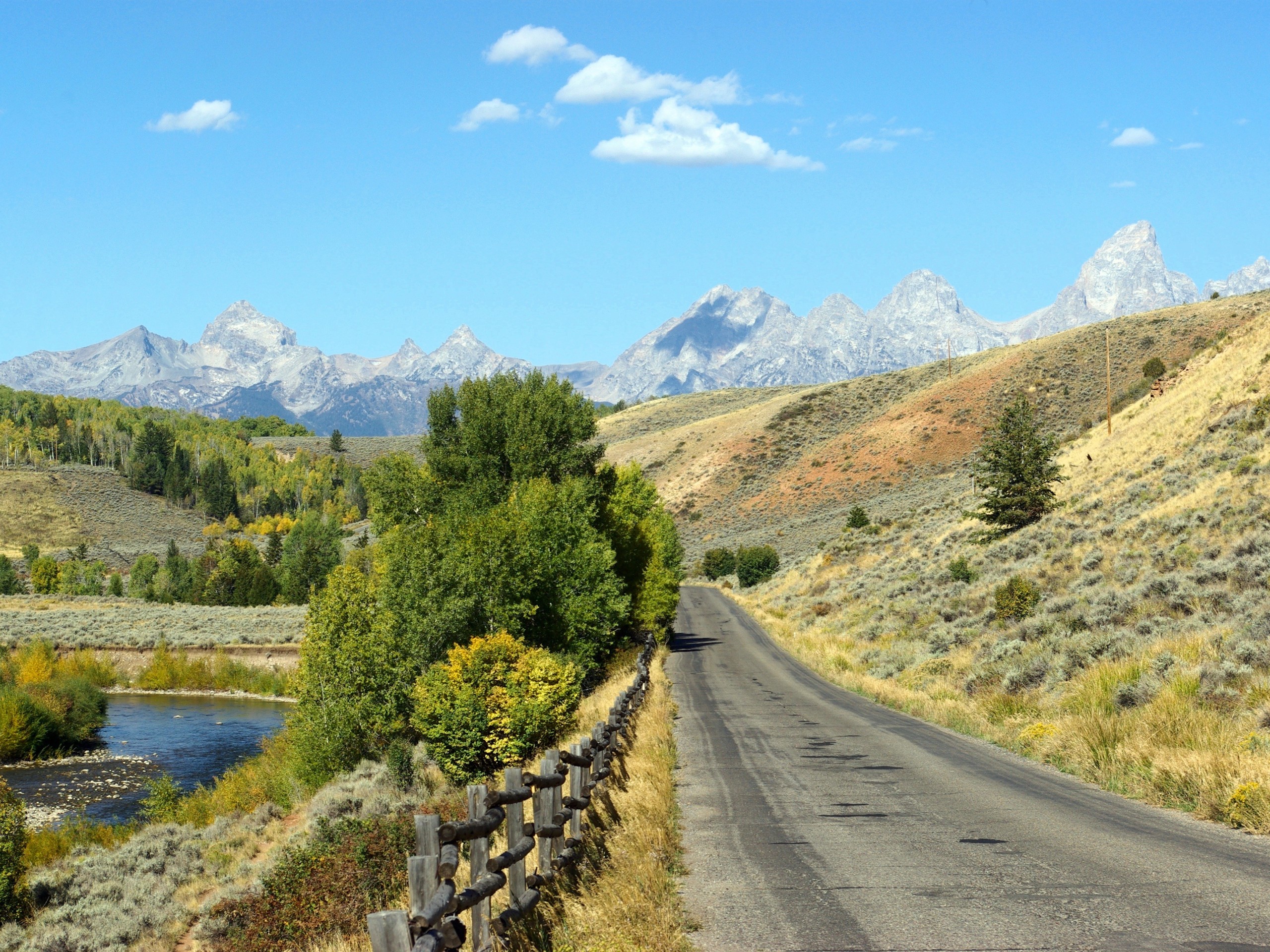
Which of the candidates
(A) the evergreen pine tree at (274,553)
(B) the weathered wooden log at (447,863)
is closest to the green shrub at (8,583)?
(A) the evergreen pine tree at (274,553)

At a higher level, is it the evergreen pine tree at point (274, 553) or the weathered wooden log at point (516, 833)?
the evergreen pine tree at point (274, 553)

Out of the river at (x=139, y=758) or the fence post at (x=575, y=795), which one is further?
the river at (x=139, y=758)

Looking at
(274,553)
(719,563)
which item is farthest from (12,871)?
(274,553)

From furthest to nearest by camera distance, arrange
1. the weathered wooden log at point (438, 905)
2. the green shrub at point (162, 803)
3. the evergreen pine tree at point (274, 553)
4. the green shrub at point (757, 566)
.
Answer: the evergreen pine tree at point (274, 553), the green shrub at point (757, 566), the green shrub at point (162, 803), the weathered wooden log at point (438, 905)

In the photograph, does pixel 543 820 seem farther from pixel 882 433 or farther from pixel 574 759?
pixel 882 433

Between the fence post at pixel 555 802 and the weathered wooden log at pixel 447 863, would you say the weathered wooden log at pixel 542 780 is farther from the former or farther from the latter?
the weathered wooden log at pixel 447 863

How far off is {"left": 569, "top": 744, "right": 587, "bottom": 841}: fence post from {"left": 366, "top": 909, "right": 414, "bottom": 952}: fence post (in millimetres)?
5902

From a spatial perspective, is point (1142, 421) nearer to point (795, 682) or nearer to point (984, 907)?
point (795, 682)

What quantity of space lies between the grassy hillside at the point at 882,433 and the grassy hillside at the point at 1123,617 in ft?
115

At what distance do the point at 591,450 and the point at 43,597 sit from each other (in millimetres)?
83527

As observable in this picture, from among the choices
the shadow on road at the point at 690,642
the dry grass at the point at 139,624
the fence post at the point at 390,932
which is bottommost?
the shadow on road at the point at 690,642

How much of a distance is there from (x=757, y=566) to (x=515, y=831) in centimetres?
7343

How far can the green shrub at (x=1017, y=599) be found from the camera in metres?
31.0

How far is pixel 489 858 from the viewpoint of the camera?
28.0 feet
